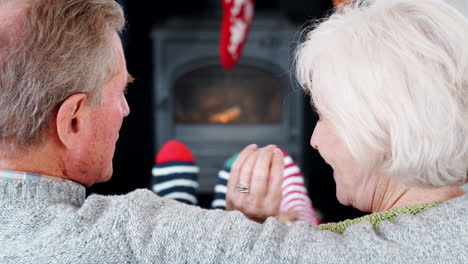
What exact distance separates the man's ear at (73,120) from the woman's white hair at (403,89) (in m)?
0.37

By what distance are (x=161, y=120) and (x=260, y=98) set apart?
600 millimetres

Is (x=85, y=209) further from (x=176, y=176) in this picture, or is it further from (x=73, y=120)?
(x=176, y=176)

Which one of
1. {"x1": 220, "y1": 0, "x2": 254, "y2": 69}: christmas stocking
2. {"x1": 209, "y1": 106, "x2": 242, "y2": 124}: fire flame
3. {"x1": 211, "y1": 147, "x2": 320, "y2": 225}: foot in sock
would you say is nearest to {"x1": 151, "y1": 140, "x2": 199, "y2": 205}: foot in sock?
{"x1": 211, "y1": 147, "x2": 320, "y2": 225}: foot in sock

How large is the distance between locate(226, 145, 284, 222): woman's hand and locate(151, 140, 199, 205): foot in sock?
394 millimetres

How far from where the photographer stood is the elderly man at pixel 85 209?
711mm

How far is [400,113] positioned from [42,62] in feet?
1.68

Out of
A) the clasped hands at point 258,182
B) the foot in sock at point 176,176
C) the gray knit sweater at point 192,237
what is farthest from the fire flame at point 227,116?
the gray knit sweater at point 192,237

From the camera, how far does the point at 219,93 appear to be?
3.15 metres

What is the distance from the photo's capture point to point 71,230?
0.73 m

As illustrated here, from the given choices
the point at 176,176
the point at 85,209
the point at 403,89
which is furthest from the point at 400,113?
the point at 176,176

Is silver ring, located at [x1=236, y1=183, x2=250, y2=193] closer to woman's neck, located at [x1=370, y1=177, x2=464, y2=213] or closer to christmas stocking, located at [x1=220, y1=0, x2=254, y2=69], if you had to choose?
woman's neck, located at [x1=370, y1=177, x2=464, y2=213]

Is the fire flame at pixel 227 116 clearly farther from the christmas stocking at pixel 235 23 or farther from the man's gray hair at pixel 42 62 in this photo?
the man's gray hair at pixel 42 62

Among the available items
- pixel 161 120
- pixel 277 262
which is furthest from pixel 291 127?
pixel 277 262

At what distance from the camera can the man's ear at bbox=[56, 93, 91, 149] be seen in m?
0.80
